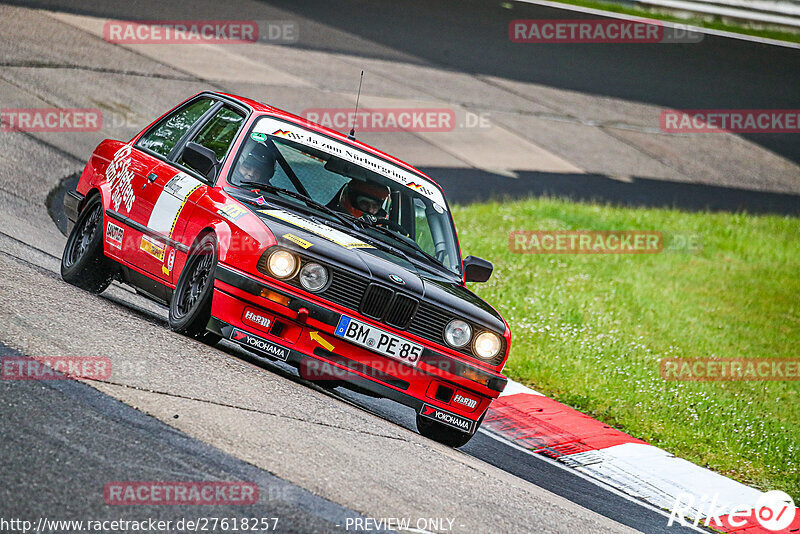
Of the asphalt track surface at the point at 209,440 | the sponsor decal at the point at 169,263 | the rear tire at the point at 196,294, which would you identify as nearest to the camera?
the asphalt track surface at the point at 209,440

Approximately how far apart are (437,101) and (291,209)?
46.3 ft

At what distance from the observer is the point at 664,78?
25.0 meters

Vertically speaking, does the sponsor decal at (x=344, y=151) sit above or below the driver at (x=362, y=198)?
above

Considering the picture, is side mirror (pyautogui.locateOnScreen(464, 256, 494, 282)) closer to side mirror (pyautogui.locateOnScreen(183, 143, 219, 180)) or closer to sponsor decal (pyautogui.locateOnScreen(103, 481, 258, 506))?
side mirror (pyautogui.locateOnScreen(183, 143, 219, 180))

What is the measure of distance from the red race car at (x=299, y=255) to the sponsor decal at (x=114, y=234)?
15mm

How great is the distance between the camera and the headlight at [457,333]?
6.20 metres

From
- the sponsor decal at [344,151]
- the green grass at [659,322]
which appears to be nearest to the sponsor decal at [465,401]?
the sponsor decal at [344,151]

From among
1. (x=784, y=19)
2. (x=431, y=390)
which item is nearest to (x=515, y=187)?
(x=431, y=390)

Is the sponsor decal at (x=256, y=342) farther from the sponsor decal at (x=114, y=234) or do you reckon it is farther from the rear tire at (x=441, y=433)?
the sponsor decal at (x=114, y=234)

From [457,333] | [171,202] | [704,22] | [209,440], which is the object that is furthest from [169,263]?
[704,22]

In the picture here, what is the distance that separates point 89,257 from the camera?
7.55 metres

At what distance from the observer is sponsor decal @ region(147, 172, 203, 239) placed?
6887 millimetres

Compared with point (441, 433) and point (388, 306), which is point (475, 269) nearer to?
point (441, 433)

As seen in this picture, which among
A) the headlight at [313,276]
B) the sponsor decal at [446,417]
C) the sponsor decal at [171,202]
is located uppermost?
the sponsor decal at [171,202]
